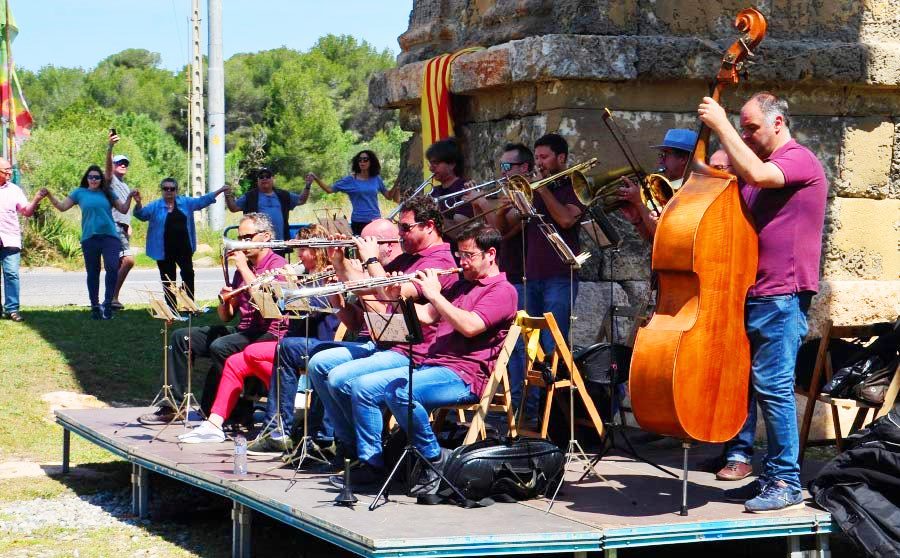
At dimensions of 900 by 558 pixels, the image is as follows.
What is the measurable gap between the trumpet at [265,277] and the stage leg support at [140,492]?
113 centimetres

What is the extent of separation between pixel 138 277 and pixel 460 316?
14.0m

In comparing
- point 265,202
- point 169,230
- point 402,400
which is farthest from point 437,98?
point 169,230

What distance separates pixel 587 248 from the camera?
7316mm

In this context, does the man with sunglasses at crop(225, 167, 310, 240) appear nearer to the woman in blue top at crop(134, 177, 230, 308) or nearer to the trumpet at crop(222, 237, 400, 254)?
the woman in blue top at crop(134, 177, 230, 308)

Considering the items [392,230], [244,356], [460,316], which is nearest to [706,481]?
[460,316]

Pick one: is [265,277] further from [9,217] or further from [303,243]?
[9,217]

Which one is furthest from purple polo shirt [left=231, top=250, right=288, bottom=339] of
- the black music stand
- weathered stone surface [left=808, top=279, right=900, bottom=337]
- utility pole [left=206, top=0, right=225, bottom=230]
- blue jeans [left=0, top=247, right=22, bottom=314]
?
utility pole [left=206, top=0, right=225, bottom=230]

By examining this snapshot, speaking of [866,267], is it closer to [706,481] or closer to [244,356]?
[706,481]

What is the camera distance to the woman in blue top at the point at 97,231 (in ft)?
41.7

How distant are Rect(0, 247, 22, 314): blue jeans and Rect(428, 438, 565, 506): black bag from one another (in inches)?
303

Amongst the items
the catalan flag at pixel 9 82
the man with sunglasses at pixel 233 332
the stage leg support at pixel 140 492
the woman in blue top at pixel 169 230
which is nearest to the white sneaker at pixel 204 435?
the stage leg support at pixel 140 492

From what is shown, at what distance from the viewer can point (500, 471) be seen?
5.65 metres

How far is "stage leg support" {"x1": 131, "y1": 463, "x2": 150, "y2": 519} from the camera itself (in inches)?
284

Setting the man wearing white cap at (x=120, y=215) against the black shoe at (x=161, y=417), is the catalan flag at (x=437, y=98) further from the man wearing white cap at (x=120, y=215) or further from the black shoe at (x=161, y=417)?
the man wearing white cap at (x=120, y=215)
